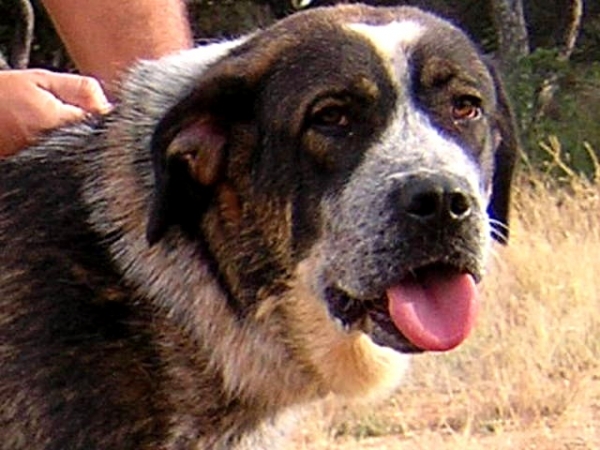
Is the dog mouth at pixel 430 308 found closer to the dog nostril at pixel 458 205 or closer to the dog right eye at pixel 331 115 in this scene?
the dog nostril at pixel 458 205

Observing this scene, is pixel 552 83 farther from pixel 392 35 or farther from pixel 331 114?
pixel 331 114

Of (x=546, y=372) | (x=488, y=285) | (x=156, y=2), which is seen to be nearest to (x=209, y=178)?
(x=156, y=2)

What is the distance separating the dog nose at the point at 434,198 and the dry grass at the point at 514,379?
2.19 meters

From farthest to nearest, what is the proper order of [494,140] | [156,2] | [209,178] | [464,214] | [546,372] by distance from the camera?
[546,372] → [156,2] → [494,140] → [209,178] → [464,214]

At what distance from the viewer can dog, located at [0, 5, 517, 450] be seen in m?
3.16

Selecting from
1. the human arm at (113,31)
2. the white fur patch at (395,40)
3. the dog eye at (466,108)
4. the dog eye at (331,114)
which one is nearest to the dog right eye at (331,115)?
the dog eye at (331,114)

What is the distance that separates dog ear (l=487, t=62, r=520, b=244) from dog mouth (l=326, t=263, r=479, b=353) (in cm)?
46

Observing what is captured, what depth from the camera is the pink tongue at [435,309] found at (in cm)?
316

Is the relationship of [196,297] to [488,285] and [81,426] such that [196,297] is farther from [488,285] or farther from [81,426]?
[488,285]

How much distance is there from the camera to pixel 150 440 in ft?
10.6

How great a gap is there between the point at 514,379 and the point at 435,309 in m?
2.81

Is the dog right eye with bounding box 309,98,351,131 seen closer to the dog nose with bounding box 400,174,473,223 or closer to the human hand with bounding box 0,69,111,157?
the dog nose with bounding box 400,174,473,223

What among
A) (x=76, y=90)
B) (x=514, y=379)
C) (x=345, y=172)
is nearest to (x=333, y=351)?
(x=345, y=172)

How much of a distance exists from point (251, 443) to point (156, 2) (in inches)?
48.3
